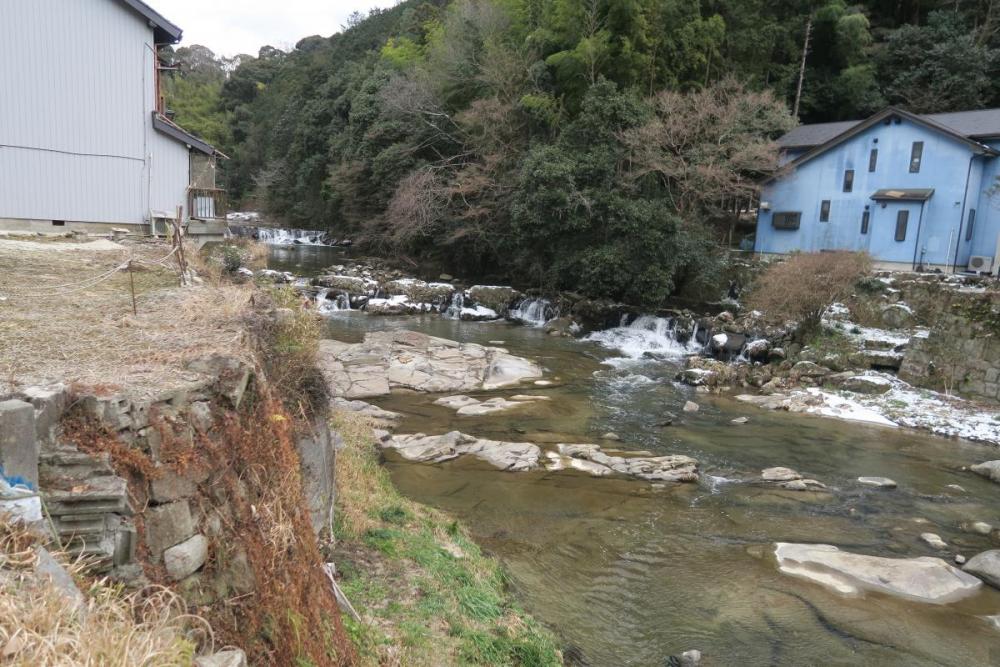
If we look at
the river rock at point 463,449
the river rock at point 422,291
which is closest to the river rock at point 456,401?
the river rock at point 463,449

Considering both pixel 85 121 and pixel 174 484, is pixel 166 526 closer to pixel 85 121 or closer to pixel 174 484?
pixel 174 484

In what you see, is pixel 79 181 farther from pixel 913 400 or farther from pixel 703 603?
pixel 913 400

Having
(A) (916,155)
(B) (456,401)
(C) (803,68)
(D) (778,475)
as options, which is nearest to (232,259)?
(B) (456,401)

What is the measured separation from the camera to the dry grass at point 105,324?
451cm

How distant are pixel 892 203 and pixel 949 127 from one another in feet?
12.1

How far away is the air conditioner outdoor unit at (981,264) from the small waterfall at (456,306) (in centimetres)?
1992

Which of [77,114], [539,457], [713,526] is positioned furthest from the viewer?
[77,114]

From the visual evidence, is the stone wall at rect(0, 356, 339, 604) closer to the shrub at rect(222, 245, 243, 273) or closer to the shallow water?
the shallow water

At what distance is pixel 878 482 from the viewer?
1163 centimetres

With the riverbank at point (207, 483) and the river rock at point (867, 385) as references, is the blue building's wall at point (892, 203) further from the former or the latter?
the riverbank at point (207, 483)

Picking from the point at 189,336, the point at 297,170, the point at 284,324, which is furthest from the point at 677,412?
the point at 297,170

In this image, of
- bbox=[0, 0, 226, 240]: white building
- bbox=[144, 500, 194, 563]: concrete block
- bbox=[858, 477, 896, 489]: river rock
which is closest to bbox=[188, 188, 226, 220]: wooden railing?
bbox=[0, 0, 226, 240]: white building

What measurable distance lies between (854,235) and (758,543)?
904 inches

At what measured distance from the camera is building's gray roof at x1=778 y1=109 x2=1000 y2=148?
83.8ft
